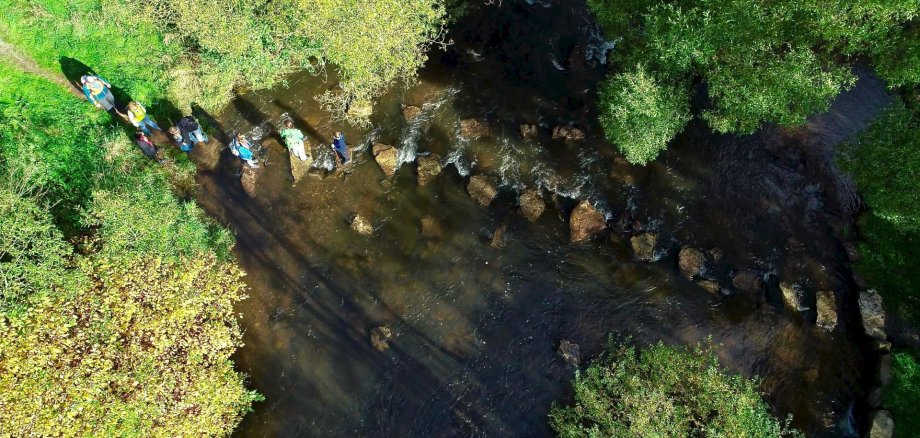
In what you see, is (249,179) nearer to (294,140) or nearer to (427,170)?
(294,140)

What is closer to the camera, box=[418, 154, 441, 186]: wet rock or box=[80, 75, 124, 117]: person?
box=[80, 75, 124, 117]: person

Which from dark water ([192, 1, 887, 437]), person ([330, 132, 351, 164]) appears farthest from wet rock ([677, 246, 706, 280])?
person ([330, 132, 351, 164])

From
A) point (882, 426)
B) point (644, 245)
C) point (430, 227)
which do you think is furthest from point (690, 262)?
point (430, 227)

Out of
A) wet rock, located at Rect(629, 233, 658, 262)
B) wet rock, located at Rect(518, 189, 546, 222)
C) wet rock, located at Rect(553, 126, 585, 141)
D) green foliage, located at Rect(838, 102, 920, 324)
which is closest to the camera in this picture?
green foliage, located at Rect(838, 102, 920, 324)

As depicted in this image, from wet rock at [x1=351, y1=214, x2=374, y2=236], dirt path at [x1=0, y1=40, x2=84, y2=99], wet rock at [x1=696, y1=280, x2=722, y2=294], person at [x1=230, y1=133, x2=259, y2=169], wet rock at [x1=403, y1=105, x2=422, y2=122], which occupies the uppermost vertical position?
dirt path at [x1=0, y1=40, x2=84, y2=99]

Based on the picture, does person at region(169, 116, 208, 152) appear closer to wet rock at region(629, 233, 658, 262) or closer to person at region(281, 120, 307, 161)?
person at region(281, 120, 307, 161)

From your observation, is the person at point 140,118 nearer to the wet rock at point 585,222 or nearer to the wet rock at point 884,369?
the wet rock at point 585,222

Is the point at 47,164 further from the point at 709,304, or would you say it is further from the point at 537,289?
the point at 709,304

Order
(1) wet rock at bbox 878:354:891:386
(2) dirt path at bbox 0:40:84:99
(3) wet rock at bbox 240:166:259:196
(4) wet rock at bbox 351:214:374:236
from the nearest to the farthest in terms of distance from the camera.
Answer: (1) wet rock at bbox 878:354:891:386 < (4) wet rock at bbox 351:214:374:236 < (2) dirt path at bbox 0:40:84:99 < (3) wet rock at bbox 240:166:259:196

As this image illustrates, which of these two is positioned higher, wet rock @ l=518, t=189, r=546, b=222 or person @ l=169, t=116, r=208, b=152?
person @ l=169, t=116, r=208, b=152
